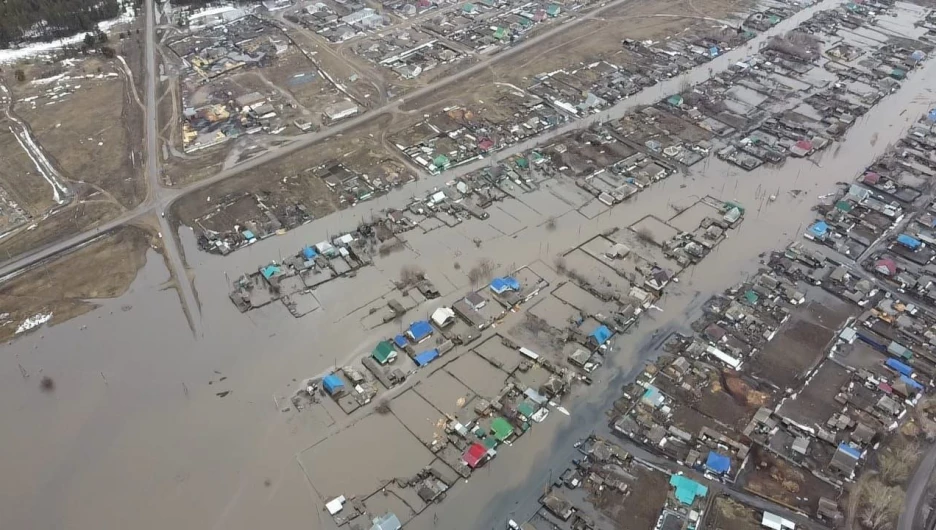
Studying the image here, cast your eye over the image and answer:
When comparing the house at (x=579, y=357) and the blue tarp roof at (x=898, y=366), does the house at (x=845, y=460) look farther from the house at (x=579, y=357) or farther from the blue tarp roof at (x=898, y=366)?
the house at (x=579, y=357)

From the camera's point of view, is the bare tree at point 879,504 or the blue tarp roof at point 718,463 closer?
the bare tree at point 879,504

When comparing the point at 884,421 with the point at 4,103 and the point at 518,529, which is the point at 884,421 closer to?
the point at 518,529

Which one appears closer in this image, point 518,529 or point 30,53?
point 518,529

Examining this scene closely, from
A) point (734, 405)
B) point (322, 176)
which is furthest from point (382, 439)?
point (322, 176)

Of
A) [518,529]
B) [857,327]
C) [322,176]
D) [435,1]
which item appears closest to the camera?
[518,529]

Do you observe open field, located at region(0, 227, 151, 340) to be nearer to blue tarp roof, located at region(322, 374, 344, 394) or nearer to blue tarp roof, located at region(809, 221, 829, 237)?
blue tarp roof, located at region(322, 374, 344, 394)

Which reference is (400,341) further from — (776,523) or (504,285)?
(776,523)

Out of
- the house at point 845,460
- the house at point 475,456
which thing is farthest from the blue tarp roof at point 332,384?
the house at point 845,460
